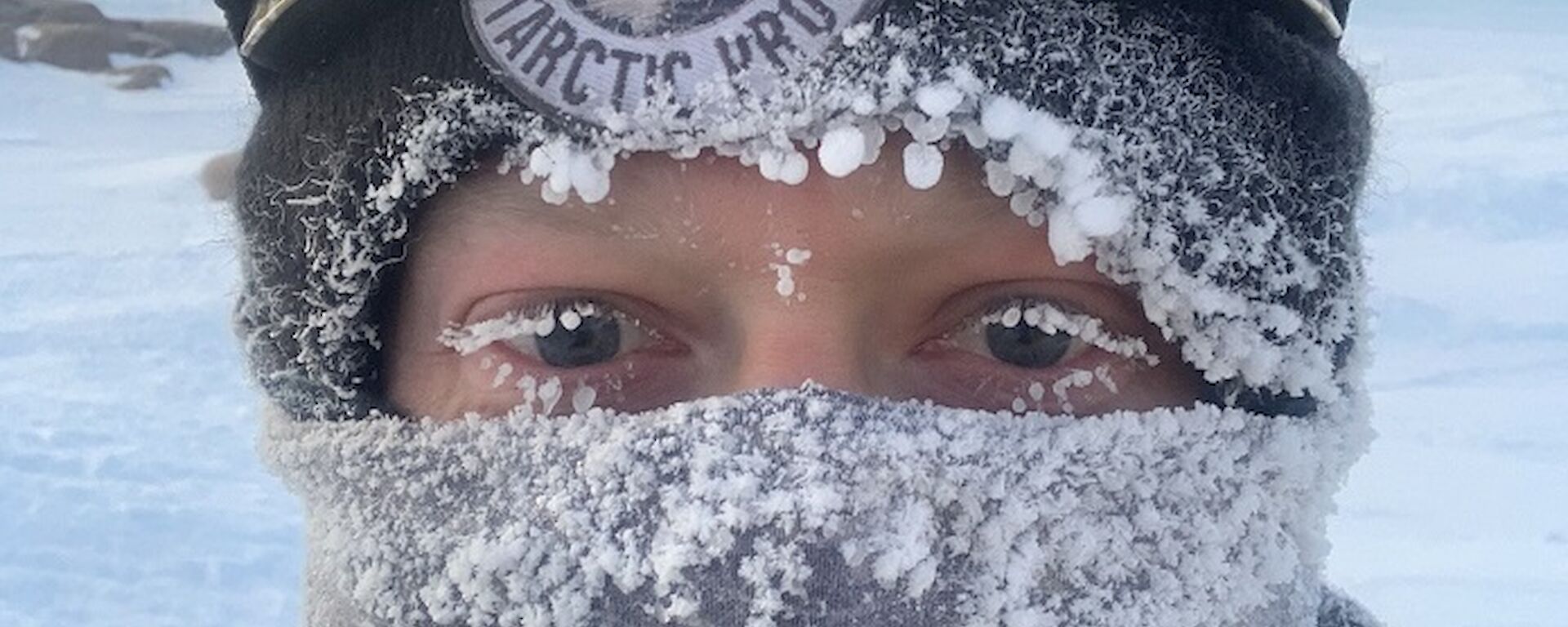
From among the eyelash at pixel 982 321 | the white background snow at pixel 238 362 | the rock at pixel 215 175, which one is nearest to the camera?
the eyelash at pixel 982 321

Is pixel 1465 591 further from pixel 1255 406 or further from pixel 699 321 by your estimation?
pixel 699 321

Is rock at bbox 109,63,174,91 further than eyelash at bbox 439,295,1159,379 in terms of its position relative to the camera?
Yes

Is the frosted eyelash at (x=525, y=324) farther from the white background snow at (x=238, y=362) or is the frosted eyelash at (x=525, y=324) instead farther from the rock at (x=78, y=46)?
the rock at (x=78, y=46)

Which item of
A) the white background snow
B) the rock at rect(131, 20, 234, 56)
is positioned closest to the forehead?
the white background snow

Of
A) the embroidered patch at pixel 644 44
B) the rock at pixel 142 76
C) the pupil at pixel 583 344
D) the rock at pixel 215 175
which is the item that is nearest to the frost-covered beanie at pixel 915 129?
the embroidered patch at pixel 644 44

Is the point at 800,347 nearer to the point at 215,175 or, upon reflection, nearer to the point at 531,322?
the point at 531,322

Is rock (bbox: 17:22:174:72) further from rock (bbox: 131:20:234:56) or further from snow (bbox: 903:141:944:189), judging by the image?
snow (bbox: 903:141:944:189)
